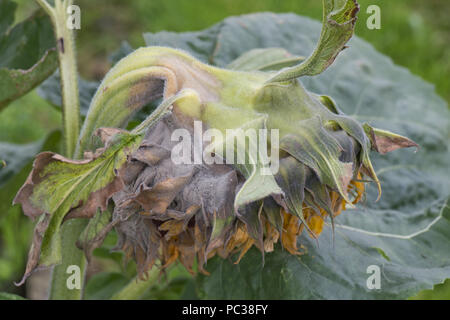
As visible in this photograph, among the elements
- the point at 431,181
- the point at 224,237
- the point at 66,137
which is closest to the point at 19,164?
the point at 66,137

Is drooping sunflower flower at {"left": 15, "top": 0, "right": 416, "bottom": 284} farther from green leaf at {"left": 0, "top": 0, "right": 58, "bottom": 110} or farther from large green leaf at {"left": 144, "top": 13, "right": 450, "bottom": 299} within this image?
green leaf at {"left": 0, "top": 0, "right": 58, "bottom": 110}

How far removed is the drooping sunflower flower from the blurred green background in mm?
1283

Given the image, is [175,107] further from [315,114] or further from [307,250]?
[307,250]

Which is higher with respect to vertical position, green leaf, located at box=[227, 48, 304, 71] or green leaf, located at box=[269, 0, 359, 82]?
green leaf, located at box=[227, 48, 304, 71]

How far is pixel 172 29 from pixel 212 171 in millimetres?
2553

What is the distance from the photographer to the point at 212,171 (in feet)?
2.63

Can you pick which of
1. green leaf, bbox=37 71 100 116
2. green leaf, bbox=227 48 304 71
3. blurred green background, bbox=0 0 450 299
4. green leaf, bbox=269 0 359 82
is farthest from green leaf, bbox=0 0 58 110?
blurred green background, bbox=0 0 450 299

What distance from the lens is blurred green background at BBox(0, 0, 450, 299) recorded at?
7.50 feet

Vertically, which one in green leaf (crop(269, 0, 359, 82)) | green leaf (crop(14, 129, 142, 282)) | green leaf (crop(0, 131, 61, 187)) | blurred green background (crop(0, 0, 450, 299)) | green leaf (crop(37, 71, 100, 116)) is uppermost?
blurred green background (crop(0, 0, 450, 299))

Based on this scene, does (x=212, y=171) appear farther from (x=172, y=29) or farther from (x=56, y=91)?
(x=172, y=29)

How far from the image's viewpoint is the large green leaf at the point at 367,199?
1.08 metres

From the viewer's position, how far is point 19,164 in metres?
1.37

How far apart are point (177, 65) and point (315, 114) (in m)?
0.21

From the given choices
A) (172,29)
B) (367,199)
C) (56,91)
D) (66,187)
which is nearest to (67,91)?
(66,187)
